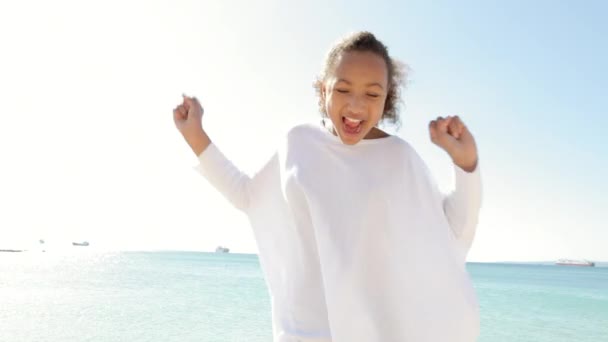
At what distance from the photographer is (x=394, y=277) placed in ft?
5.47

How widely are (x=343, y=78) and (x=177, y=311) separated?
1997 cm

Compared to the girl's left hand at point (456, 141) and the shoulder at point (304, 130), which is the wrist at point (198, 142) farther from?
the girl's left hand at point (456, 141)

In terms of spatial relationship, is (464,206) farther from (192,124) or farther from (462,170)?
(192,124)

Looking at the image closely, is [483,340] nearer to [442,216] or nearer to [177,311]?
[177,311]

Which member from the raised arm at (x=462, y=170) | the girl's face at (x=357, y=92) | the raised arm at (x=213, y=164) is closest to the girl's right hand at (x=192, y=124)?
the raised arm at (x=213, y=164)

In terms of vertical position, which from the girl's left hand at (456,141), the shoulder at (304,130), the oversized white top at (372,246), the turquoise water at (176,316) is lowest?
the turquoise water at (176,316)

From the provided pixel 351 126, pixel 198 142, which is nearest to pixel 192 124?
pixel 198 142

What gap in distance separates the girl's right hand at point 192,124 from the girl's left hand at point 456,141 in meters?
0.81

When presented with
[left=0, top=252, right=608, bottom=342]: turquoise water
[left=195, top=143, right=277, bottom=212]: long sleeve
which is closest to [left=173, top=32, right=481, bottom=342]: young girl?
[left=195, top=143, right=277, bottom=212]: long sleeve

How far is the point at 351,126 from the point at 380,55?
212mm

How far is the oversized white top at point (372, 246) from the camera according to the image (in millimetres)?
1642

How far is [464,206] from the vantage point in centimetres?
173

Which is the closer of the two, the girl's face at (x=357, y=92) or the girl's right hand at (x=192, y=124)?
the girl's face at (x=357, y=92)

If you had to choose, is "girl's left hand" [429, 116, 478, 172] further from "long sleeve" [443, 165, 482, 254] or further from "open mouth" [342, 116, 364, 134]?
"open mouth" [342, 116, 364, 134]
